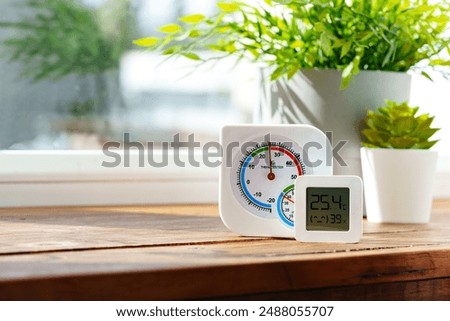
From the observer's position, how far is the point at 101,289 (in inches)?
30.9

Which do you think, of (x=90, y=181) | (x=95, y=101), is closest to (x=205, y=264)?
(x=90, y=181)

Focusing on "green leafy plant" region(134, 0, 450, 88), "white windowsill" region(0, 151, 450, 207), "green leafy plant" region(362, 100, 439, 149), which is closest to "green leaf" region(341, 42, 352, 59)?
"green leafy plant" region(134, 0, 450, 88)

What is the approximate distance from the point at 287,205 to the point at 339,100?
0.97ft

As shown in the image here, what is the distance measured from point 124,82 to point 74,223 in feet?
1.74

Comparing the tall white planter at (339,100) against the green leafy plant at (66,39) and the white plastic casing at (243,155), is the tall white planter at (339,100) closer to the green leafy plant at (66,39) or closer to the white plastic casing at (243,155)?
the white plastic casing at (243,155)

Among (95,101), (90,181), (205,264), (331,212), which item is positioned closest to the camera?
(205,264)

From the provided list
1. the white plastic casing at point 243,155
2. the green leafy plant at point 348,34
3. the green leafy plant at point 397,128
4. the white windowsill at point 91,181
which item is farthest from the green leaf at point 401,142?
the white windowsill at point 91,181

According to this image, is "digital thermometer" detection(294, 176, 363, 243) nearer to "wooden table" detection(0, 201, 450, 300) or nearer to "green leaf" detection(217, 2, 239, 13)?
"wooden table" detection(0, 201, 450, 300)

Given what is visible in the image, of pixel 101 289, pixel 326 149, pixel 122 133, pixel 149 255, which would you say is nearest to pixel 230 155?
pixel 326 149

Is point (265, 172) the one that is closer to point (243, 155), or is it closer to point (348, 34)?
point (243, 155)

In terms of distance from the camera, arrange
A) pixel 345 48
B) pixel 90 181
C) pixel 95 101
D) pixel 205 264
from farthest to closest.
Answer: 1. pixel 95 101
2. pixel 90 181
3. pixel 345 48
4. pixel 205 264

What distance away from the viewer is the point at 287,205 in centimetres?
109
